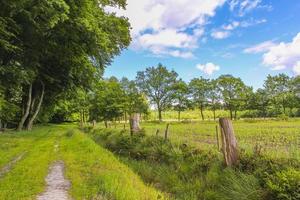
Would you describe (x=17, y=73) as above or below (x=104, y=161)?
above

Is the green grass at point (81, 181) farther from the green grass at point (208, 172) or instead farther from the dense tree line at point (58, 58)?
the dense tree line at point (58, 58)

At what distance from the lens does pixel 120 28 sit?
83.9ft

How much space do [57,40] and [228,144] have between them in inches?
580

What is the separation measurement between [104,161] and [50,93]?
83.8ft

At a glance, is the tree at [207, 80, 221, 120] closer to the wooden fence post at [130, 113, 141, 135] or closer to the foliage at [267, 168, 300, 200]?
the wooden fence post at [130, 113, 141, 135]

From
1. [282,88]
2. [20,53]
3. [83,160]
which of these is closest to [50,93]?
[20,53]

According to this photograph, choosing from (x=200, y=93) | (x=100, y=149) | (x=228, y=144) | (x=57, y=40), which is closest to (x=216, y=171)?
(x=228, y=144)

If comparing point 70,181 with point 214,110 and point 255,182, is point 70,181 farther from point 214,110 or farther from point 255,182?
point 214,110

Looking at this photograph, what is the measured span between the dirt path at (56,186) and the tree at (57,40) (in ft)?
23.2

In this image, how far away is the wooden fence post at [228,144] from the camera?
8.67 m

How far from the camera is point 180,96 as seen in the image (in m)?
85.1

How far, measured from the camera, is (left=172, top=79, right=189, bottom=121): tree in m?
84.9

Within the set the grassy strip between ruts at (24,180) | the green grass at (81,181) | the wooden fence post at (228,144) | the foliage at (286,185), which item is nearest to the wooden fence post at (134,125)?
the green grass at (81,181)

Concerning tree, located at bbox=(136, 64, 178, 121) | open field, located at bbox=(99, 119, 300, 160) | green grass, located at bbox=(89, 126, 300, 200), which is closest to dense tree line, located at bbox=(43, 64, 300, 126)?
tree, located at bbox=(136, 64, 178, 121)
